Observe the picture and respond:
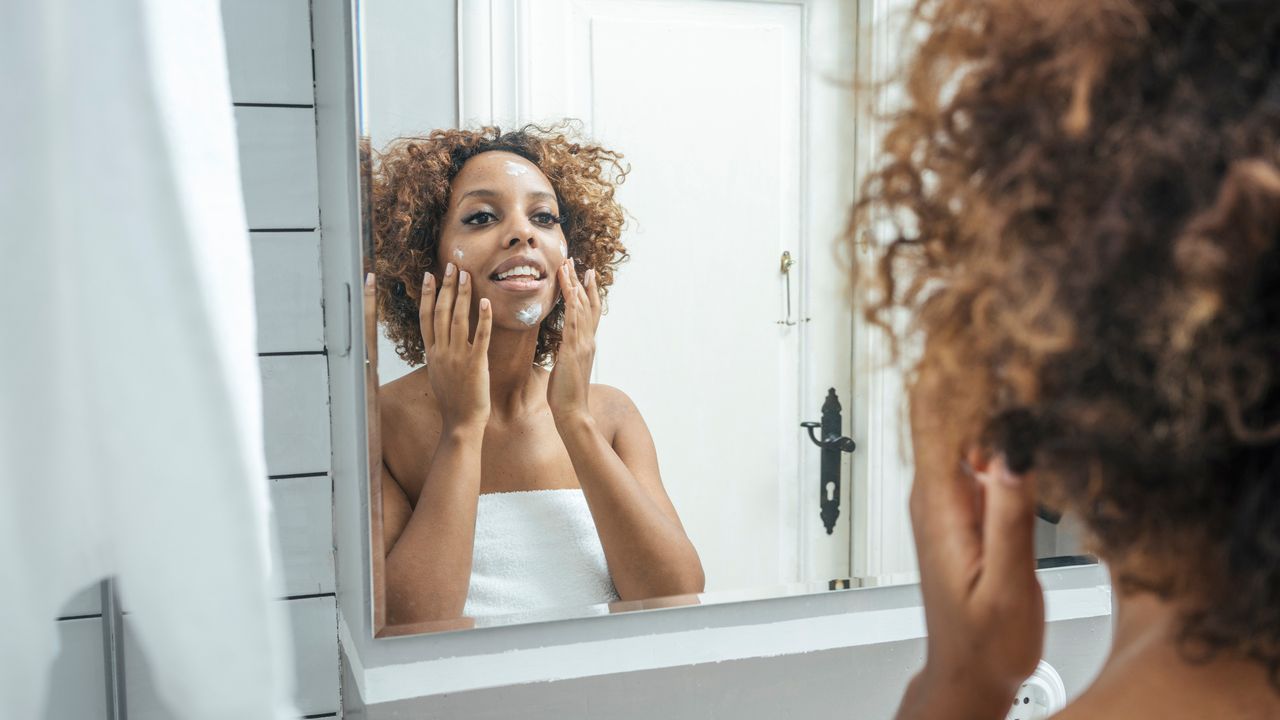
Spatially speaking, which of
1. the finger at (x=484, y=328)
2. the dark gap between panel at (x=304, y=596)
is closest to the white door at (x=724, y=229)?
the finger at (x=484, y=328)

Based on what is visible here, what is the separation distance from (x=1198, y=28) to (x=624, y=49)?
61 cm

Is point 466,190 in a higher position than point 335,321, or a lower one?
higher

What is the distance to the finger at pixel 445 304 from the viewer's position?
0.81 m

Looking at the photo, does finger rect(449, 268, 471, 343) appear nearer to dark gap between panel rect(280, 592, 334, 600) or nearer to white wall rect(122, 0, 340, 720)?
white wall rect(122, 0, 340, 720)

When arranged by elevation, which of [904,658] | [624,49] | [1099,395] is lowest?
[904,658]

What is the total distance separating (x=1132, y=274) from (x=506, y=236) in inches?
23.4

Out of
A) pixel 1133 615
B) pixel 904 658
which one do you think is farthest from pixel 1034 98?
pixel 904 658

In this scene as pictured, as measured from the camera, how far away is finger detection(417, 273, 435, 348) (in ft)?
2.64

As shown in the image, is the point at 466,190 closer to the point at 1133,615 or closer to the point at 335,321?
the point at 335,321

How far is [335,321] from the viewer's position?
2.76ft

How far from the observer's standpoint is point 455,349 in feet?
2.67

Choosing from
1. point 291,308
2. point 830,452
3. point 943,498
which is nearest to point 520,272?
point 291,308

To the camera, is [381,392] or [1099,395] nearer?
[1099,395]

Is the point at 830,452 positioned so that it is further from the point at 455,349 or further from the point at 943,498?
the point at 943,498
